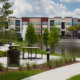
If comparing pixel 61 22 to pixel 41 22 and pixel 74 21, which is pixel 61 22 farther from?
pixel 41 22

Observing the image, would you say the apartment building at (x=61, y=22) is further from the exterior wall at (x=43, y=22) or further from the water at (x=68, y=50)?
the water at (x=68, y=50)

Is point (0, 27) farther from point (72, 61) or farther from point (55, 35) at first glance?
point (55, 35)

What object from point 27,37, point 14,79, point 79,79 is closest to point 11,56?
point 14,79

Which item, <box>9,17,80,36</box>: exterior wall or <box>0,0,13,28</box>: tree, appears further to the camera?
<box>9,17,80,36</box>: exterior wall

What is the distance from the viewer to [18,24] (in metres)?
105

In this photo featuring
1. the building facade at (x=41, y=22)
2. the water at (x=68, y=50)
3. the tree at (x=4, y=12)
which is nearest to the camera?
the tree at (x=4, y=12)

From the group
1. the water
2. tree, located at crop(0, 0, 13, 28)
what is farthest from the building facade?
tree, located at crop(0, 0, 13, 28)

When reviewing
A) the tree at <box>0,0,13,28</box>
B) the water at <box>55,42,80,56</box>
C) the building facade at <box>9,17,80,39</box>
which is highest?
the building facade at <box>9,17,80,39</box>

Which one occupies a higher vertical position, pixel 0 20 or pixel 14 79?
pixel 0 20

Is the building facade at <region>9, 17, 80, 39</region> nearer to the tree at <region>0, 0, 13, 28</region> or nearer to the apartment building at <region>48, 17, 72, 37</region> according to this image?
the apartment building at <region>48, 17, 72, 37</region>

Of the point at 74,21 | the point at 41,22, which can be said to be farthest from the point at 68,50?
the point at 74,21

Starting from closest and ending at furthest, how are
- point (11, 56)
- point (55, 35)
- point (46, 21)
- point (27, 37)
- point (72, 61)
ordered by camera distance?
point (11, 56) < point (72, 61) < point (55, 35) < point (27, 37) < point (46, 21)

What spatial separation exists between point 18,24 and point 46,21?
1403cm

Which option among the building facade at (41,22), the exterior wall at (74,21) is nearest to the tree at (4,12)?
the building facade at (41,22)
